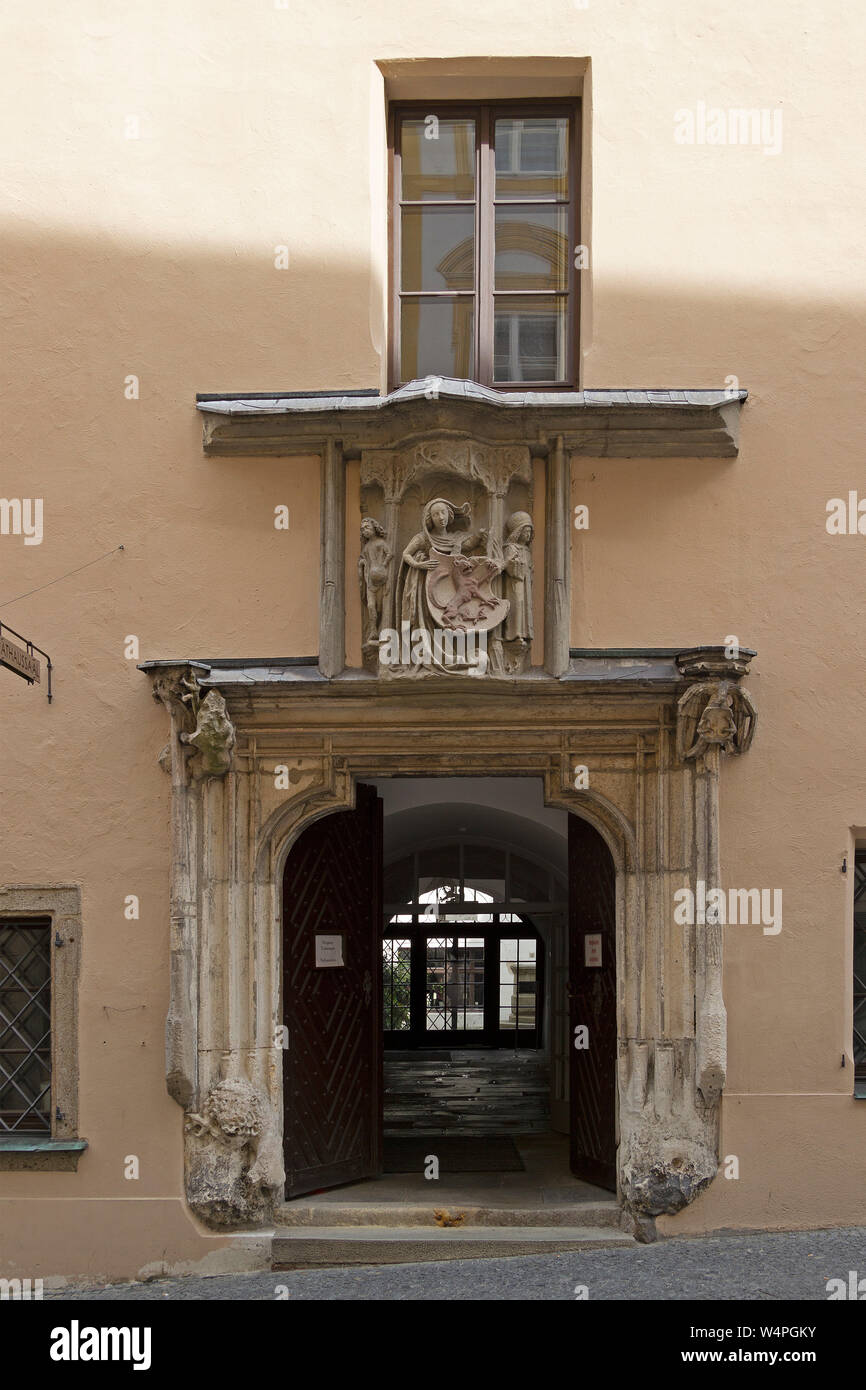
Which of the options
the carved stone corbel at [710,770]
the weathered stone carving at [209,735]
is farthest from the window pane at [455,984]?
the weathered stone carving at [209,735]

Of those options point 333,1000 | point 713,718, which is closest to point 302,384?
point 713,718

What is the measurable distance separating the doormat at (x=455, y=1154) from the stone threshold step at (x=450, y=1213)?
46.9 inches

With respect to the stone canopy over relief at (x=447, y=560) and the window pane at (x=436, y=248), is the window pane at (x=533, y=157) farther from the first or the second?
the stone canopy over relief at (x=447, y=560)

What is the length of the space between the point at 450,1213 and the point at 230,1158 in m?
1.15

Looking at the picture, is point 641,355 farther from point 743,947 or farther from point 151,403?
point 743,947

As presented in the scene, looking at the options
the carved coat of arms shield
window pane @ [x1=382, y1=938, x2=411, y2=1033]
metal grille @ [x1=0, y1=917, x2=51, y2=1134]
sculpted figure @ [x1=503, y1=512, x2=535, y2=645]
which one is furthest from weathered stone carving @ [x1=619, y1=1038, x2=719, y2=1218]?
window pane @ [x1=382, y1=938, x2=411, y2=1033]

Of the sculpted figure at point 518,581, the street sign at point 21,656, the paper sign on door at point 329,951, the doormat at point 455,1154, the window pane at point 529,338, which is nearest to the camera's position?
the street sign at point 21,656

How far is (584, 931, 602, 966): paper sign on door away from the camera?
7.84 meters

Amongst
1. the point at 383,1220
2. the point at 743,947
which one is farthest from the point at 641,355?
the point at 383,1220

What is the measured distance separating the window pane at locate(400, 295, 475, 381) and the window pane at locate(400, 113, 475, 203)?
0.69m

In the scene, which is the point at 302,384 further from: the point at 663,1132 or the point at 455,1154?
the point at 455,1154

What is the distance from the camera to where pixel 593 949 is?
312 inches

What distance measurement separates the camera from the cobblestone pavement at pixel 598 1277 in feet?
20.5

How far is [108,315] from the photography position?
298 inches
